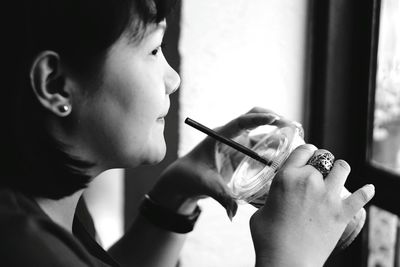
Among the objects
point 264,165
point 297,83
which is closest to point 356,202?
point 264,165

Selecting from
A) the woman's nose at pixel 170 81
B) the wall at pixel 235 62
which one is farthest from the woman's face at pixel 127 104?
the wall at pixel 235 62

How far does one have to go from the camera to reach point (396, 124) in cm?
97

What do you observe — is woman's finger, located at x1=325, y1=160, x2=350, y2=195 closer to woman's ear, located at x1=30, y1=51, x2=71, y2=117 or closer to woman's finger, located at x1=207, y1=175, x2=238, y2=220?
woman's finger, located at x1=207, y1=175, x2=238, y2=220

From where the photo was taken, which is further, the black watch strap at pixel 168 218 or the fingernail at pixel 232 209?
the black watch strap at pixel 168 218

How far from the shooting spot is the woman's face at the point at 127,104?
68cm

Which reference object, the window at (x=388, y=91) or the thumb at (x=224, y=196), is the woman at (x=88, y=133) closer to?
the thumb at (x=224, y=196)

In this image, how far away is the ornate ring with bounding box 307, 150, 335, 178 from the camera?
0.68 metres

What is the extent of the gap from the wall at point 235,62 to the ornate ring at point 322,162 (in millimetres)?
435

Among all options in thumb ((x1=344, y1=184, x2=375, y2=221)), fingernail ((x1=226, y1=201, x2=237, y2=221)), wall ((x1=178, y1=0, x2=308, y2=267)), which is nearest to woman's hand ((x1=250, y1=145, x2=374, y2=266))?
thumb ((x1=344, y1=184, x2=375, y2=221))

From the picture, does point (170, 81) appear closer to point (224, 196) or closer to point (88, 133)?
point (88, 133)

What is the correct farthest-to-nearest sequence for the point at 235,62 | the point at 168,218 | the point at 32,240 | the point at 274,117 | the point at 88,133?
the point at 235,62, the point at 168,218, the point at 274,117, the point at 88,133, the point at 32,240

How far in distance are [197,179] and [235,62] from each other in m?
0.28

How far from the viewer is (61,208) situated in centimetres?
75

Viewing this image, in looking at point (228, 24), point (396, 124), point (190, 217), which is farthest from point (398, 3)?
point (190, 217)
